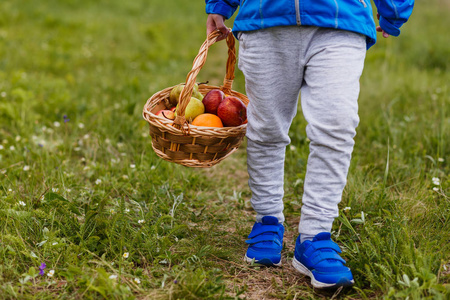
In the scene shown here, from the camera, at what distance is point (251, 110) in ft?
7.06

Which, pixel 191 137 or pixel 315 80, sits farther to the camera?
pixel 191 137

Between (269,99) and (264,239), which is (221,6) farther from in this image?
(264,239)

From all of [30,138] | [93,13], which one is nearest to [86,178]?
[30,138]

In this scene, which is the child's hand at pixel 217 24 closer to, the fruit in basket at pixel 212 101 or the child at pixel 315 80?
the child at pixel 315 80

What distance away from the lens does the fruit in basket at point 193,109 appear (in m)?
2.26

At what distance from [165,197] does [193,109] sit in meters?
0.68

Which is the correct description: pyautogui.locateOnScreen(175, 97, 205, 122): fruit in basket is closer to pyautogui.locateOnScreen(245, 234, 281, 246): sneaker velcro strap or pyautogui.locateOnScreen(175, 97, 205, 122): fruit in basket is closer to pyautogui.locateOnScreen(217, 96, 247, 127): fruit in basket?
pyautogui.locateOnScreen(217, 96, 247, 127): fruit in basket

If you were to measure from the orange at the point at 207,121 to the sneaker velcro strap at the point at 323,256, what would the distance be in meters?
0.74

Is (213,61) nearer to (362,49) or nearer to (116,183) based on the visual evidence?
(116,183)

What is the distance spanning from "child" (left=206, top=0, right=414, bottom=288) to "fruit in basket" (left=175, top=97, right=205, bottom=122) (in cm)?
28

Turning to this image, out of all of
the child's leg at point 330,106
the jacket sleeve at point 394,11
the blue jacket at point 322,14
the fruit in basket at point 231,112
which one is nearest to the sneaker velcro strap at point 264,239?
the child's leg at point 330,106

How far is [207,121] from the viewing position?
2213mm

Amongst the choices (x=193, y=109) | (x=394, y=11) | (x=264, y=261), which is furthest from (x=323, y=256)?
(x=394, y=11)

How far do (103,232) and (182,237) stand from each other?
1.32ft
